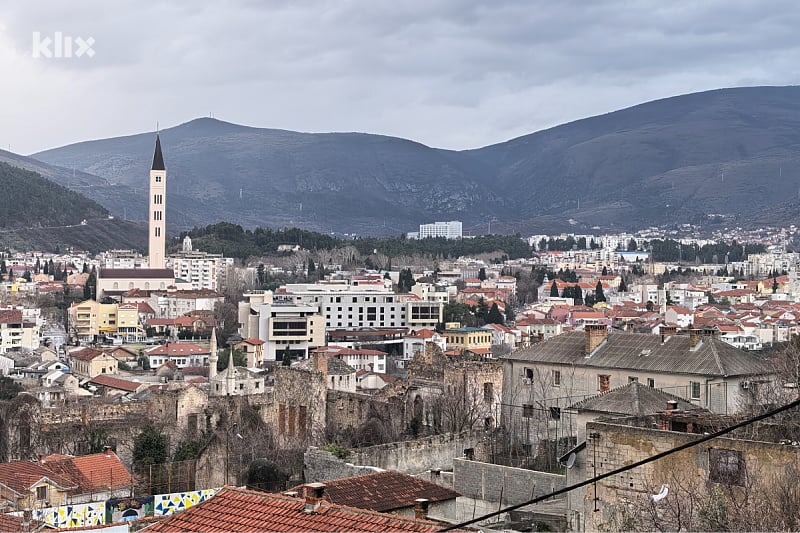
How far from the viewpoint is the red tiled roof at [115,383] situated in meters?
54.6

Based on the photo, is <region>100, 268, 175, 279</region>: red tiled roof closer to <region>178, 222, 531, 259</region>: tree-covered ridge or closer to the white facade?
the white facade

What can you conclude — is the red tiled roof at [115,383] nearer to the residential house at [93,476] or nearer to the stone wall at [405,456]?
the residential house at [93,476]

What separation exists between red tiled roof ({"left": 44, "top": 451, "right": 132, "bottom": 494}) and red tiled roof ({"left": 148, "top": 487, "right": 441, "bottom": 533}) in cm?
1362

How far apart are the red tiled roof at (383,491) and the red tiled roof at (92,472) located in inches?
366

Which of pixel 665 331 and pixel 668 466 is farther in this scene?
pixel 665 331

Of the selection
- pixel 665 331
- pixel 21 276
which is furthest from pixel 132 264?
pixel 665 331

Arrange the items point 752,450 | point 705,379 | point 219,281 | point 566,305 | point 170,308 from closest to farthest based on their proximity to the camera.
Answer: point 752,450 < point 705,379 < point 170,308 < point 566,305 < point 219,281

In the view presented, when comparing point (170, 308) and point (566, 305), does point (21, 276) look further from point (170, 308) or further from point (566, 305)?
point (566, 305)

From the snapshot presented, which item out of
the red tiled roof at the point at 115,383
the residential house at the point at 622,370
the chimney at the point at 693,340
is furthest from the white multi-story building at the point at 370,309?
the chimney at the point at 693,340

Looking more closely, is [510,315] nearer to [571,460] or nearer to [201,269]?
[201,269]

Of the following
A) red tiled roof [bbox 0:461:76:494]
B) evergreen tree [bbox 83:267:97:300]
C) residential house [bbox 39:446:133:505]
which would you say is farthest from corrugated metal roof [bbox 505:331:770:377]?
evergreen tree [bbox 83:267:97:300]

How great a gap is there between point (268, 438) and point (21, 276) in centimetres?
10693

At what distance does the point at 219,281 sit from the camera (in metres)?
126

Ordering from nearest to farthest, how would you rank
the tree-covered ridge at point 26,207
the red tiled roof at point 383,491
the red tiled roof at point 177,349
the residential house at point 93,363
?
the red tiled roof at point 383,491 < the residential house at point 93,363 < the red tiled roof at point 177,349 < the tree-covered ridge at point 26,207
